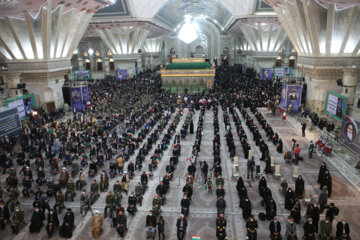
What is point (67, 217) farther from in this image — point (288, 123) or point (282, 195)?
point (288, 123)

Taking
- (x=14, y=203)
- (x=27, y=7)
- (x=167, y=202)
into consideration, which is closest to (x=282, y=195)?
(x=167, y=202)

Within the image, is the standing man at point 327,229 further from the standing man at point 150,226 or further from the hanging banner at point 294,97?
the hanging banner at point 294,97

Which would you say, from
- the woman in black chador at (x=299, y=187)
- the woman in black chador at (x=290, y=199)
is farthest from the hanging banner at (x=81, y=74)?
the woman in black chador at (x=290, y=199)

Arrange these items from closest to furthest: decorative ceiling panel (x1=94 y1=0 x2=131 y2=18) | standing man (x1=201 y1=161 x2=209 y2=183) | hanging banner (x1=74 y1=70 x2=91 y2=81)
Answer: standing man (x1=201 y1=161 x2=209 y2=183), decorative ceiling panel (x1=94 y1=0 x2=131 y2=18), hanging banner (x1=74 y1=70 x2=91 y2=81)

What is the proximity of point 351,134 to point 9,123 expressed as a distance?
17682mm

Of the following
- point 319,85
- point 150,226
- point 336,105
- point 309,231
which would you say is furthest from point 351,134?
point 150,226

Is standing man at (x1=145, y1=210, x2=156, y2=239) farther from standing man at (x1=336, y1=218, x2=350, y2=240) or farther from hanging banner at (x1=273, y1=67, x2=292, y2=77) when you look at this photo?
hanging banner at (x1=273, y1=67, x2=292, y2=77)

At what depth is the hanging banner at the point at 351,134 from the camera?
470 inches

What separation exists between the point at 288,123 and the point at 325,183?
9.80 meters

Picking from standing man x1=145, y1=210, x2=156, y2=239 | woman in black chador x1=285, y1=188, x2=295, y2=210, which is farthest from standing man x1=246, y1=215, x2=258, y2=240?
standing man x1=145, y1=210, x2=156, y2=239

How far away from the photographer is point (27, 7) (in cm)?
1730

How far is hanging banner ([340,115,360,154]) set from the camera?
11.9 meters

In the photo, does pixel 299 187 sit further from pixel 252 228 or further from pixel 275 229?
pixel 252 228

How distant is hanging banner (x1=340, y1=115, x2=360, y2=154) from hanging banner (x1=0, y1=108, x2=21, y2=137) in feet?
57.5
